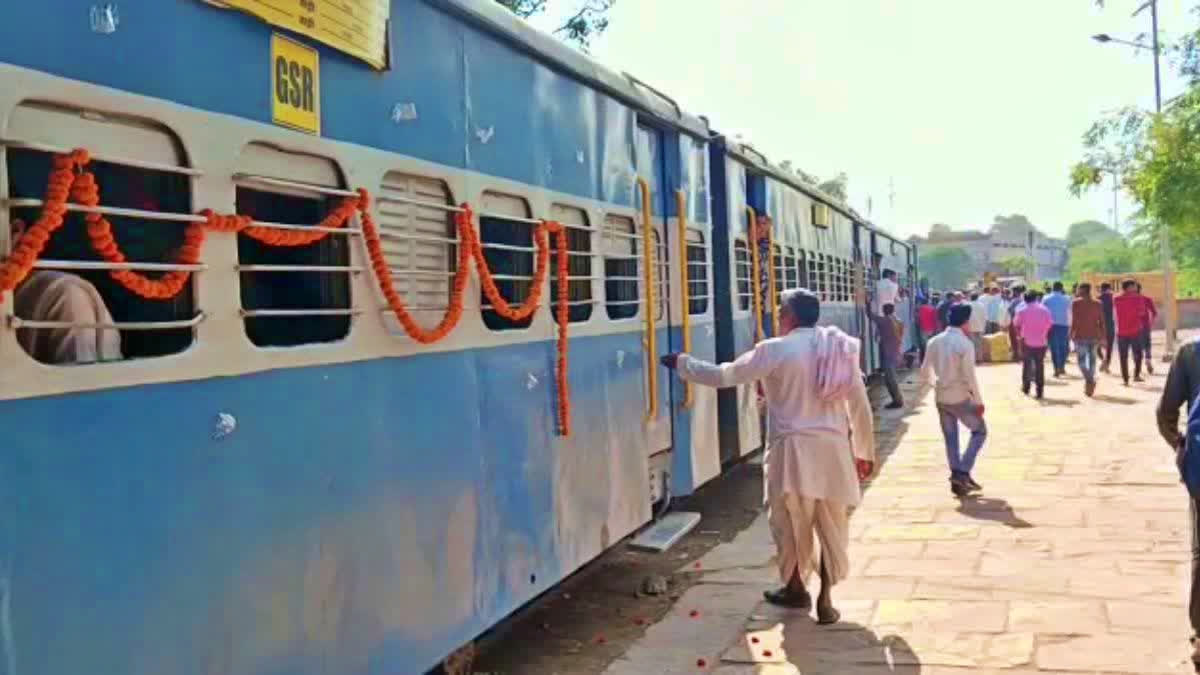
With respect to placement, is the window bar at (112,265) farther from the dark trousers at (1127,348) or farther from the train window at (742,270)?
the dark trousers at (1127,348)

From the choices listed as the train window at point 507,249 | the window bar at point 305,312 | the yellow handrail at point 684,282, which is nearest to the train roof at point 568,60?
the yellow handrail at point 684,282

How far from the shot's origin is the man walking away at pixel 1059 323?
59.1 ft

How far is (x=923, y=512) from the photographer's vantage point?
905 cm

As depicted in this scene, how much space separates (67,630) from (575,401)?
3394 mm

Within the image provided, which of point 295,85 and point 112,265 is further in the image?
point 295,85

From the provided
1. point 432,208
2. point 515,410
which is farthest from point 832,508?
point 432,208

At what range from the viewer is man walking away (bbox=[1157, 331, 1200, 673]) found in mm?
4840

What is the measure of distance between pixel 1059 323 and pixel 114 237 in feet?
57.9

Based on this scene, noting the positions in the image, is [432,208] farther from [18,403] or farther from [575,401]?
[18,403]

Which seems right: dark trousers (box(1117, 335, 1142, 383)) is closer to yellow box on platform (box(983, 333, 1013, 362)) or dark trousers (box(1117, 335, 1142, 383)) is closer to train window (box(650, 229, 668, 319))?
yellow box on platform (box(983, 333, 1013, 362))

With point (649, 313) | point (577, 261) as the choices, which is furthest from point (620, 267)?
point (577, 261)

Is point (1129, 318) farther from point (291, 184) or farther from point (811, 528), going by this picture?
point (291, 184)

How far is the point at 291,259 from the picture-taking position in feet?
11.9

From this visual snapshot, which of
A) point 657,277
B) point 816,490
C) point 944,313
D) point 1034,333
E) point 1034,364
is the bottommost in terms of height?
point 816,490
